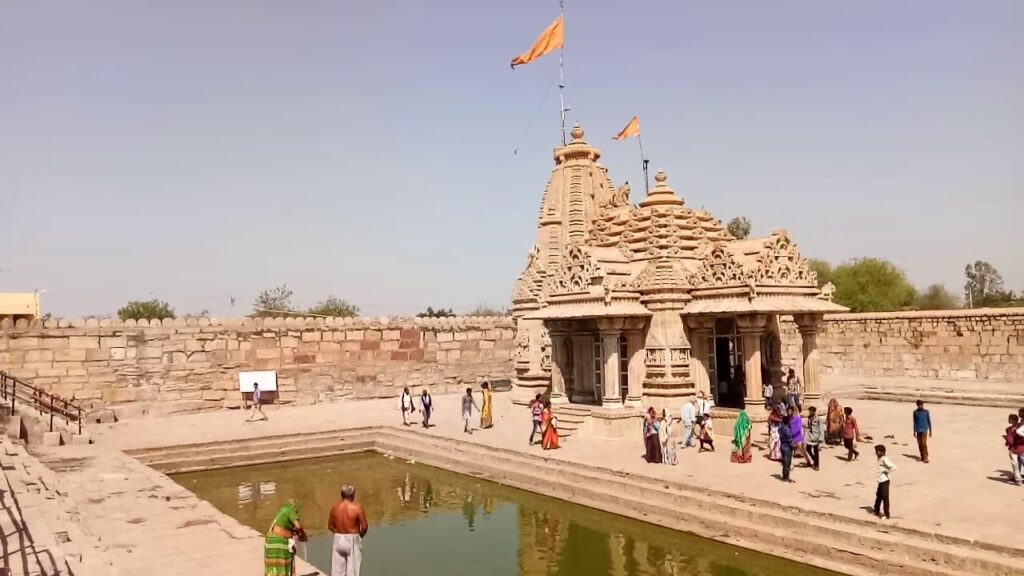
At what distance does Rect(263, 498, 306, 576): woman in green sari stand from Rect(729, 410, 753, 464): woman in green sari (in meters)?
7.61

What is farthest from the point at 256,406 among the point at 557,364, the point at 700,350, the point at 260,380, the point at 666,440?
the point at 666,440

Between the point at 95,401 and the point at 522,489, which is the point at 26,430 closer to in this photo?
the point at 95,401

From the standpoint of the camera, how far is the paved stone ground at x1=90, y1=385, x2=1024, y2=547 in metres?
8.30

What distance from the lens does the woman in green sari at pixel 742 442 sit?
11.5 m

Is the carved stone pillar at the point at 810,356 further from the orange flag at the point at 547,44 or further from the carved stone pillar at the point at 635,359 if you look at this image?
the orange flag at the point at 547,44

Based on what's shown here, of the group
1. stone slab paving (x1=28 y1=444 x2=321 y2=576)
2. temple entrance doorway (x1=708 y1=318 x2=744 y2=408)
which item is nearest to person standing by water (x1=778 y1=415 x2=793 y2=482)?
temple entrance doorway (x1=708 y1=318 x2=744 y2=408)

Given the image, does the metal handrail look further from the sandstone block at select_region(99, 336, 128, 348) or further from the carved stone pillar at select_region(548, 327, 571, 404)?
the carved stone pillar at select_region(548, 327, 571, 404)

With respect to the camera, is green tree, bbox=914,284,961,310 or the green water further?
green tree, bbox=914,284,961,310

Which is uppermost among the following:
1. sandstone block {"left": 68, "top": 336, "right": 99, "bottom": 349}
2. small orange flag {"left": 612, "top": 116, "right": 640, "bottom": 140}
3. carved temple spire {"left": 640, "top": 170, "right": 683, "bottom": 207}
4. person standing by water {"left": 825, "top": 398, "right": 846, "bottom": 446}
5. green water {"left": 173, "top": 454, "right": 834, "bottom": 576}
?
small orange flag {"left": 612, "top": 116, "right": 640, "bottom": 140}

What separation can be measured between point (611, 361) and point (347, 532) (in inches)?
330

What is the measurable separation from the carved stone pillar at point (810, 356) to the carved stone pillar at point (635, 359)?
3200 mm

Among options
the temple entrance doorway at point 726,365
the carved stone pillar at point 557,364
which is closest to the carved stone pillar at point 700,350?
the temple entrance doorway at point 726,365

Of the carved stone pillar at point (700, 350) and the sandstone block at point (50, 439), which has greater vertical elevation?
the carved stone pillar at point (700, 350)

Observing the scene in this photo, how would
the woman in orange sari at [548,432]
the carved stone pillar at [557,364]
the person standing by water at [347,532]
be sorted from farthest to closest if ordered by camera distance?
the carved stone pillar at [557,364]
the woman in orange sari at [548,432]
the person standing by water at [347,532]
